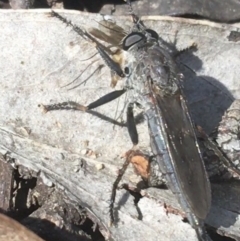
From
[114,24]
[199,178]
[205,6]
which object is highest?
[205,6]

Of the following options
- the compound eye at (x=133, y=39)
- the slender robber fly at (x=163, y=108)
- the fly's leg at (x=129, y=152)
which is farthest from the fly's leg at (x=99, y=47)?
the fly's leg at (x=129, y=152)

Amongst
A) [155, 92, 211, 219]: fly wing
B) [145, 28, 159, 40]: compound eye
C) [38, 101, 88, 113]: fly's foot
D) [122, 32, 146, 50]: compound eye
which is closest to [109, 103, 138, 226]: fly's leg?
[155, 92, 211, 219]: fly wing

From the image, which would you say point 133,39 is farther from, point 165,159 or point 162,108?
point 165,159

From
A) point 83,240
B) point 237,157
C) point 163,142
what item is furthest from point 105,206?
point 237,157

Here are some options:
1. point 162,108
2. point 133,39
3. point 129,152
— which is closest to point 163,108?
point 162,108

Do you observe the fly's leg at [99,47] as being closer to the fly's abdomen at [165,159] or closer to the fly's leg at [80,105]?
the fly's leg at [80,105]

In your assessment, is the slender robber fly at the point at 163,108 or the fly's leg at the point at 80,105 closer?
the slender robber fly at the point at 163,108

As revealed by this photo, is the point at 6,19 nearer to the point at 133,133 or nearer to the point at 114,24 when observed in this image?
the point at 114,24
